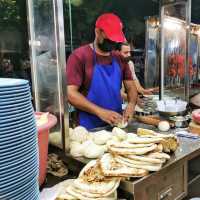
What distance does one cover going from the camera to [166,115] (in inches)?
93.3

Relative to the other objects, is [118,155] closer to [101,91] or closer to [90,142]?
[90,142]

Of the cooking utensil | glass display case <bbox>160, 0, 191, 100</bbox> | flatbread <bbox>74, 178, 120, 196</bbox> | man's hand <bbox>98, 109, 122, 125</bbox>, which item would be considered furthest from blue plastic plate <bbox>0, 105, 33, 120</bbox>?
glass display case <bbox>160, 0, 191, 100</bbox>

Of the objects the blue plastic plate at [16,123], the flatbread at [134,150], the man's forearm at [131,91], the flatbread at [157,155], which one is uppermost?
the blue plastic plate at [16,123]

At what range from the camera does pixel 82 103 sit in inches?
89.6

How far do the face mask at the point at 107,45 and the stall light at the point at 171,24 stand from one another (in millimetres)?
1426

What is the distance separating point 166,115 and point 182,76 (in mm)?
1412

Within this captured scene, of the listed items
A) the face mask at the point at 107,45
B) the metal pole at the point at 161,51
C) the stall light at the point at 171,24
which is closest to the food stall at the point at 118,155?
the face mask at the point at 107,45

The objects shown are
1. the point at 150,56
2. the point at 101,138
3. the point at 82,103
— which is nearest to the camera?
the point at 101,138

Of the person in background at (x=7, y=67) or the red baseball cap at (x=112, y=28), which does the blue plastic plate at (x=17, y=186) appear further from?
the person in background at (x=7, y=67)

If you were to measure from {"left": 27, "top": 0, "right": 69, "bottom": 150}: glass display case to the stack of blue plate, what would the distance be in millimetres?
773

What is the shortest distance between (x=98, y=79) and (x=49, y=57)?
2.44 feet

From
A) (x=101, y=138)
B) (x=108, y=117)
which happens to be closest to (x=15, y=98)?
(x=101, y=138)

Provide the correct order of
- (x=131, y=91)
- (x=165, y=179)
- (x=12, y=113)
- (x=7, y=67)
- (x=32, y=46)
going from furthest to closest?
(x=7, y=67), (x=131, y=91), (x=32, y=46), (x=165, y=179), (x=12, y=113)

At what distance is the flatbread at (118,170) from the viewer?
1.26 meters
